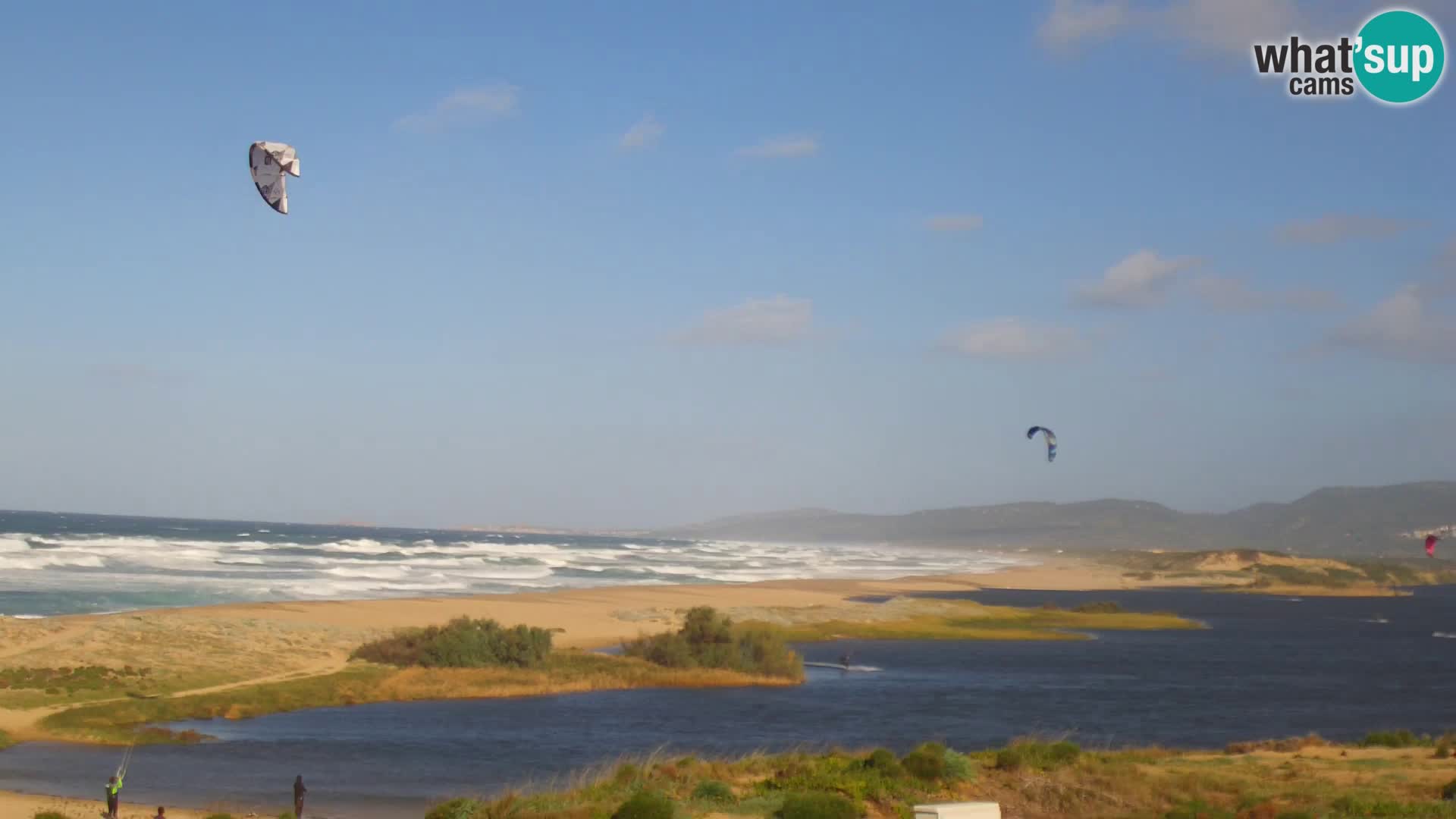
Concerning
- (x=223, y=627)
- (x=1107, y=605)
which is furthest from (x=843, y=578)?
(x=223, y=627)

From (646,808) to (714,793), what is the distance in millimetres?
2950

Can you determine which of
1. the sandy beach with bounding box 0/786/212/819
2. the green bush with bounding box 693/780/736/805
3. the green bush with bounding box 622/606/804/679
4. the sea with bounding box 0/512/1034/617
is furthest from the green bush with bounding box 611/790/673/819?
the sea with bounding box 0/512/1034/617

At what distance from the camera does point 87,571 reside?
8506 centimetres

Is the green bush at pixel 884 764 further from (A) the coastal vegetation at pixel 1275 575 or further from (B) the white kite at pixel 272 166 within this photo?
(A) the coastal vegetation at pixel 1275 575

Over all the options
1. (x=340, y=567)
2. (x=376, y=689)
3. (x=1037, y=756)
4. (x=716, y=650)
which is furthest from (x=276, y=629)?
(x=340, y=567)

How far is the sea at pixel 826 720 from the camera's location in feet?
85.1

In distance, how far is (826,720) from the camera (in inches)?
1447

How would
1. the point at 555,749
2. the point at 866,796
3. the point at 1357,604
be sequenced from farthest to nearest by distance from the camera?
the point at 1357,604, the point at 555,749, the point at 866,796

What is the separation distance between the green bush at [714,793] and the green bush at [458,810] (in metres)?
3.31

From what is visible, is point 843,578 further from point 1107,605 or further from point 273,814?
point 273,814

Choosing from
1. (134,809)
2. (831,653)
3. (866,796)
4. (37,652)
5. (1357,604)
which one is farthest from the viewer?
(1357,604)

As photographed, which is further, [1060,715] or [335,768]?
[1060,715]

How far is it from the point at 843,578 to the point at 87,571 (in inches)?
2542

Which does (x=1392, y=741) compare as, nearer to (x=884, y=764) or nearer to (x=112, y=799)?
(x=884, y=764)
